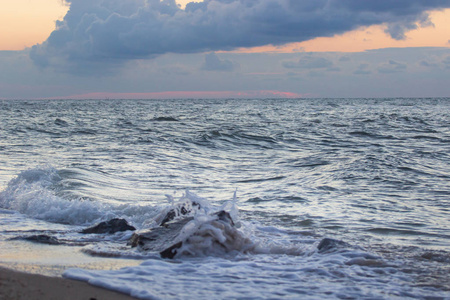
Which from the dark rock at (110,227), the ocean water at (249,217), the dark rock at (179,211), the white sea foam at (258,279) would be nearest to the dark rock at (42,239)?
the ocean water at (249,217)

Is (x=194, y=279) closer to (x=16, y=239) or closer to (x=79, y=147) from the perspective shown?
(x=16, y=239)

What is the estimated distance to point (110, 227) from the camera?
18.5ft

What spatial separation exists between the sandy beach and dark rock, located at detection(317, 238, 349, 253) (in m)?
2.18

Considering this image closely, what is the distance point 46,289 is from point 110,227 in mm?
2342

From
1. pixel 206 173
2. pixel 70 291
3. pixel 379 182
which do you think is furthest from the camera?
pixel 206 173

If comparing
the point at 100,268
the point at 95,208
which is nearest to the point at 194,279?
the point at 100,268

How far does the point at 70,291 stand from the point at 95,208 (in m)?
3.62

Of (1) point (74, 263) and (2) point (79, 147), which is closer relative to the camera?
(1) point (74, 263)

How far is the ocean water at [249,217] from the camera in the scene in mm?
3754

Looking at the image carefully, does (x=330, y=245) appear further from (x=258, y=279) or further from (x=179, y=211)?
(x=179, y=211)

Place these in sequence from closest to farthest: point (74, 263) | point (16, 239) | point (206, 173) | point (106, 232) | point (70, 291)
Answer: point (70, 291) → point (74, 263) → point (16, 239) → point (106, 232) → point (206, 173)

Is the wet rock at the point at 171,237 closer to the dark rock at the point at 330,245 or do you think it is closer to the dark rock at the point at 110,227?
the dark rock at the point at 110,227

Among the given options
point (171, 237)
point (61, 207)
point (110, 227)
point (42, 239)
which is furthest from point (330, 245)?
point (61, 207)

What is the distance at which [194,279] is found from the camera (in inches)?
148
